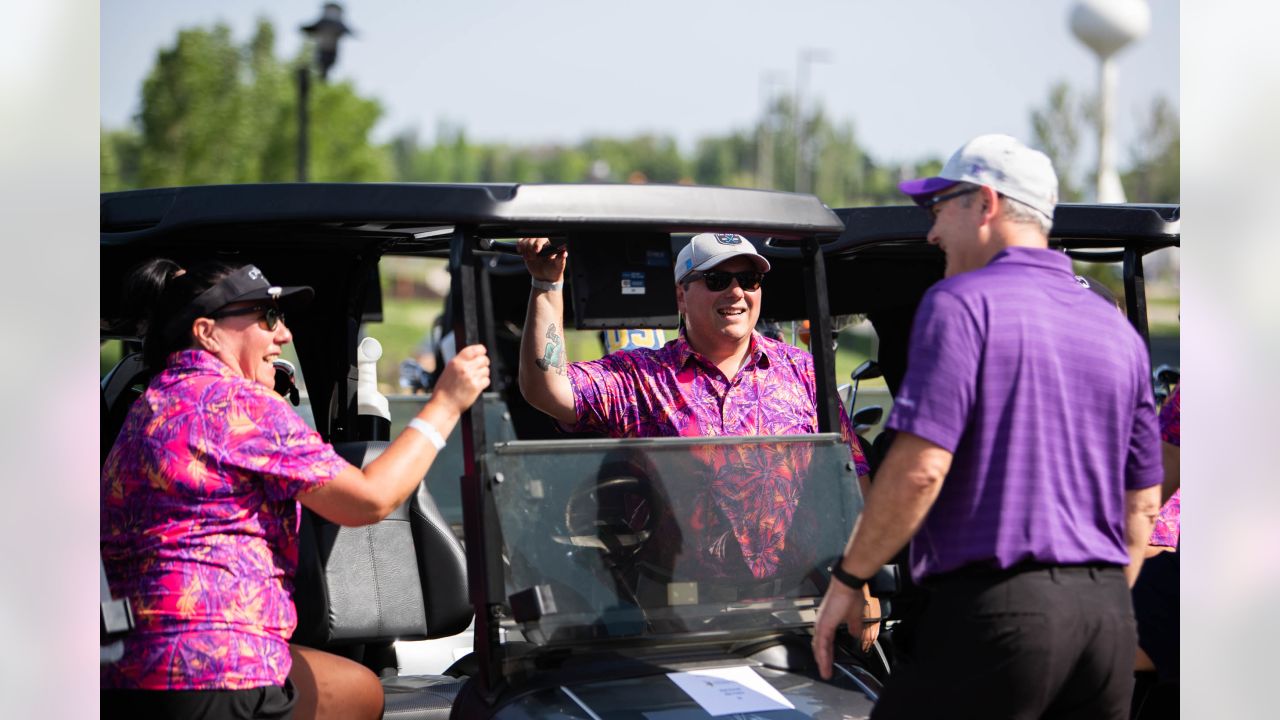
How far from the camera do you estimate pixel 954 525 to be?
8.42ft

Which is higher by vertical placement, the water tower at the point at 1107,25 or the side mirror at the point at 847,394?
the water tower at the point at 1107,25

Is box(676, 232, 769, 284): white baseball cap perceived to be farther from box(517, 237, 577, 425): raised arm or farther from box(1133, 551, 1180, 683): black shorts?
box(1133, 551, 1180, 683): black shorts

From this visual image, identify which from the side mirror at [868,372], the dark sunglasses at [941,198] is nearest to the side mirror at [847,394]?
the side mirror at [868,372]

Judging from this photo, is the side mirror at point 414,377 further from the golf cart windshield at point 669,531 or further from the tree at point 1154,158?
the tree at point 1154,158

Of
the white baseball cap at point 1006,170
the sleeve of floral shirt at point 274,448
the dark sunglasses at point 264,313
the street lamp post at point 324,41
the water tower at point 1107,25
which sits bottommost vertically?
the sleeve of floral shirt at point 274,448

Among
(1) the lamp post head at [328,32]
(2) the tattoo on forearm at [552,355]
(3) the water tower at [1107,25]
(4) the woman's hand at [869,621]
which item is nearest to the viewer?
(4) the woman's hand at [869,621]

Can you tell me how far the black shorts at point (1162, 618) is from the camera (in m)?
3.57

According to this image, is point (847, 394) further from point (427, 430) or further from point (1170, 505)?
point (427, 430)

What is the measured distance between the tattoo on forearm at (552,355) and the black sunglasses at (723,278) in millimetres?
458

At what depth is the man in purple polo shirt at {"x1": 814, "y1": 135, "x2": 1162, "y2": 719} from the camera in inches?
98.2

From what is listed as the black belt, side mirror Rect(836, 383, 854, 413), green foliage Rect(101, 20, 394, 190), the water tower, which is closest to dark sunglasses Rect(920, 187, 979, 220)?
the black belt

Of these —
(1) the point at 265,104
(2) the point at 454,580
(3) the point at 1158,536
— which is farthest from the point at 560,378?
(1) the point at 265,104

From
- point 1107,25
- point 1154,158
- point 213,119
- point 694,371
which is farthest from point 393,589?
A: point 1154,158
